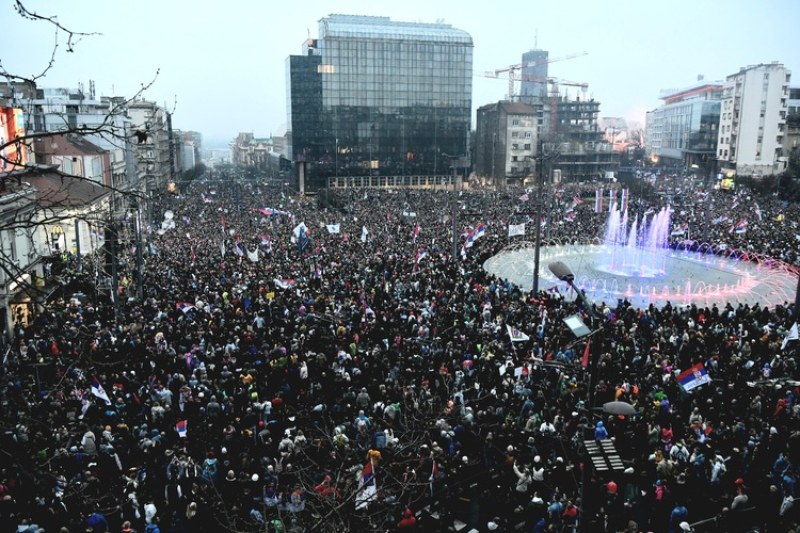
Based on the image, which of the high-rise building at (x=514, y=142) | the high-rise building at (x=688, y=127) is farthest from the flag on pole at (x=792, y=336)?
the high-rise building at (x=514, y=142)

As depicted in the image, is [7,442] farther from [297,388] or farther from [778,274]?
[778,274]

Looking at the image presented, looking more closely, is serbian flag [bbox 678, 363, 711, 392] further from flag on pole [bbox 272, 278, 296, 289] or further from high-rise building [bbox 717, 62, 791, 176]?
high-rise building [bbox 717, 62, 791, 176]

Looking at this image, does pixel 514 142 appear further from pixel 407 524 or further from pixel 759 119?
pixel 407 524

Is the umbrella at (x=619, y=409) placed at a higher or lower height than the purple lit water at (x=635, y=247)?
higher

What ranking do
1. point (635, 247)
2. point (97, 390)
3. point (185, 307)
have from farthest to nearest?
point (635, 247) < point (185, 307) < point (97, 390)

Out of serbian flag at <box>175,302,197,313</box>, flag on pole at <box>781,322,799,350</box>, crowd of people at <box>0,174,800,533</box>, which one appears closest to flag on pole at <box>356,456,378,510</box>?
crowd of people at <box>0,174,800,533</box>

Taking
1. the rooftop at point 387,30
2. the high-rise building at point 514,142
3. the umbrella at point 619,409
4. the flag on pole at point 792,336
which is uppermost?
the rooftop at point 387,30

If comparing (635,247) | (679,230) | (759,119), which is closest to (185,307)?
(635,247)

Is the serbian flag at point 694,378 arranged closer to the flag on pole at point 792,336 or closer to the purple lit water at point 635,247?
the flag on pole at point 792,336
